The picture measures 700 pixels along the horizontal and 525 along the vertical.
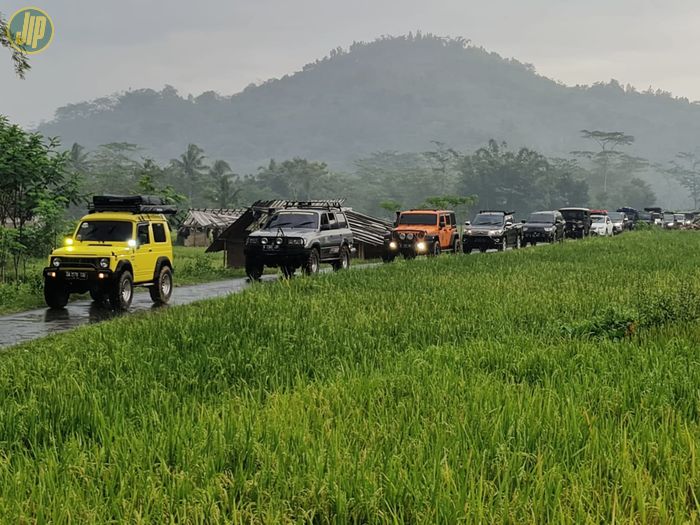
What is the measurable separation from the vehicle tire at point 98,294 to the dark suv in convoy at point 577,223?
38274 millimetres

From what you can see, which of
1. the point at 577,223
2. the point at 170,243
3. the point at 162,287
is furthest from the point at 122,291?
the point at 577,223

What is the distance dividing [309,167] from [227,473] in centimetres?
13385

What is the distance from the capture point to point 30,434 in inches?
211

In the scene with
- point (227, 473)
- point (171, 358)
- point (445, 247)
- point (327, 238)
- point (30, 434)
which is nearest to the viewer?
point (227, 473)

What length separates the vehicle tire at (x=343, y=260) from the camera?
2407cm

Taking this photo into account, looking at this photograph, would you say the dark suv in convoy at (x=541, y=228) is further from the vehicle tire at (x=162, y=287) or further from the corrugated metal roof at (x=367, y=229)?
the vehicle tire at (x=162, y=287)

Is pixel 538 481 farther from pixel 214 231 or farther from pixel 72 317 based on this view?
pixel 214 231

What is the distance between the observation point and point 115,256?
14867 mm

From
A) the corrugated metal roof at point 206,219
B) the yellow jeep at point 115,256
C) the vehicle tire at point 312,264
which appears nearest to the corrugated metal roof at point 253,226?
the vehicle tire at point 312,264

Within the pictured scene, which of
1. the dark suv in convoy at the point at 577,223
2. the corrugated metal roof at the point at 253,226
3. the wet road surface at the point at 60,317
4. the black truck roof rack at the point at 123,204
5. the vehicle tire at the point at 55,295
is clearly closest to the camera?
the wet road surface at the point at 60,317

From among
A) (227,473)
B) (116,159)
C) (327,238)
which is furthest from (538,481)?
(116,159)

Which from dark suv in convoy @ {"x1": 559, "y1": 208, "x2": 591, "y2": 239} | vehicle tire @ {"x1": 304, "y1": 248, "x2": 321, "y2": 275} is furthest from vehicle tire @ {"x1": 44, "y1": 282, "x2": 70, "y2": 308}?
dark suv in convoy @ {"x1": 559, "y1": 208, "x2": 591, "y2": 239}

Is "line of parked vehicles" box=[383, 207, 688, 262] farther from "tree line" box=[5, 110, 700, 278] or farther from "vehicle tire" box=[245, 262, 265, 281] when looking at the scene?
"tree line" box=[5, 110, 700, 278]

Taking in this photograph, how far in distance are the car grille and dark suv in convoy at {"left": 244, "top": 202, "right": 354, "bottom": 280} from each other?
6.94 m
